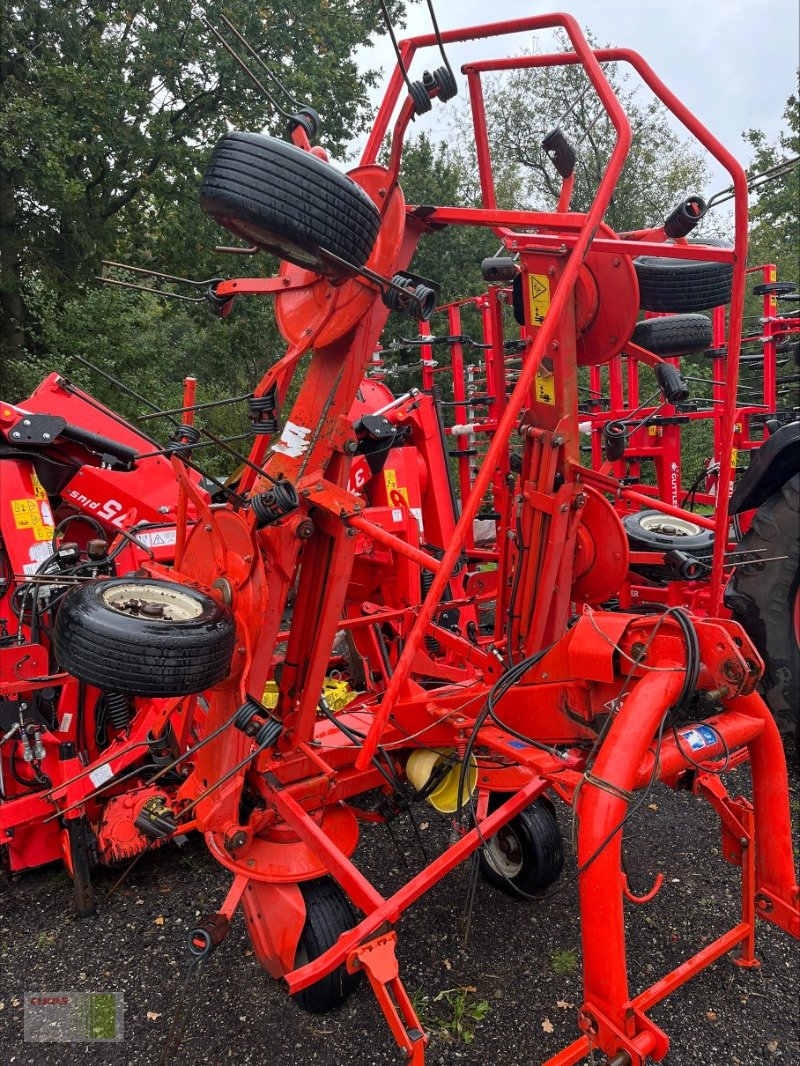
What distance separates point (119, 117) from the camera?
10.8 metres

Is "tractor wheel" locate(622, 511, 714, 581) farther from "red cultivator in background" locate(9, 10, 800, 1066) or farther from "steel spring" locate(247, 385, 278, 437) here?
"steel spring" locate(247, 385, 278, 437)

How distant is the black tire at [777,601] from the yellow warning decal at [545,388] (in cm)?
146

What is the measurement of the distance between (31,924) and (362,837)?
150cm

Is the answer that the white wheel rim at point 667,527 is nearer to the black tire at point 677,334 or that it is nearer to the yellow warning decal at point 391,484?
the black tire at point 677,334

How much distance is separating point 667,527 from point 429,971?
10.3 feet

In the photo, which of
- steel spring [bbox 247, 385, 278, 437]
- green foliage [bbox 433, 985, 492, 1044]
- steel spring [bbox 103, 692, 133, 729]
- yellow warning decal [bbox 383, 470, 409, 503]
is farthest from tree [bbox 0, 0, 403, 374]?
green foliage [bbox 433, 985, 492, 1044]

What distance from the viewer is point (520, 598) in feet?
9.53

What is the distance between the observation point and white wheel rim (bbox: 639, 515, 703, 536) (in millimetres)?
4719

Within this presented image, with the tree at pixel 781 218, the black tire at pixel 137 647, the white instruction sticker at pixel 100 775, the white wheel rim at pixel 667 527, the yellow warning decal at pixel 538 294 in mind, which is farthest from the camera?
the tree at pixel 781 218

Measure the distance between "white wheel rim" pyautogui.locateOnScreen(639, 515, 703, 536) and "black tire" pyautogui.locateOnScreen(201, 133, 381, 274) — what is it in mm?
3407

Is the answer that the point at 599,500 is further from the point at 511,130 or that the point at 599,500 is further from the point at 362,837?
the point at 511,130

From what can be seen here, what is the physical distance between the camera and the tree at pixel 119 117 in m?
10.1

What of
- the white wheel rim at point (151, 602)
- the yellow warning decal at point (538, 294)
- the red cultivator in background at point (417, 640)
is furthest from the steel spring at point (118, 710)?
the yellow warning decal at point (538, 294)

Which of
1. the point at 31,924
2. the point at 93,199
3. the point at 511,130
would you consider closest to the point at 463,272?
the point at 511,130
